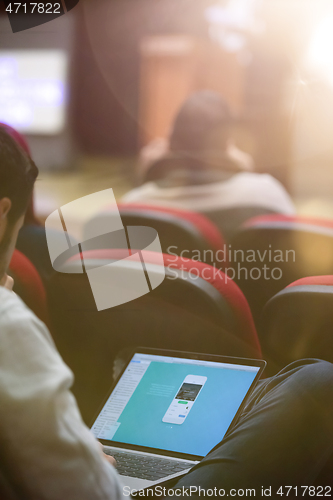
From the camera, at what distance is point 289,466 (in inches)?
31.8

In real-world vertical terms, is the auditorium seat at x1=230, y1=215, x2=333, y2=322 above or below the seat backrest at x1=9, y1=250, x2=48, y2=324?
below

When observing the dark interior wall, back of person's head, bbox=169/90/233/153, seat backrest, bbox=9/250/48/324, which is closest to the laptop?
seat backrest, bbox=9/250/48/324

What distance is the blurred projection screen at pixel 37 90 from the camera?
657cm

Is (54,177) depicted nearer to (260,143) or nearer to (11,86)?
(11,86)

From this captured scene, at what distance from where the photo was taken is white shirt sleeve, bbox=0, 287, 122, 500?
1.82ft

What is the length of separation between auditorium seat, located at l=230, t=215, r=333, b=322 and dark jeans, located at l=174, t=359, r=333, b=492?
72 centimetres

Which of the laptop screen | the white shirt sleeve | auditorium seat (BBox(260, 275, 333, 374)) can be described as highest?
the white shirt sleeve

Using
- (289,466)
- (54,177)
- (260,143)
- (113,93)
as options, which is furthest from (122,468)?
(113,93)

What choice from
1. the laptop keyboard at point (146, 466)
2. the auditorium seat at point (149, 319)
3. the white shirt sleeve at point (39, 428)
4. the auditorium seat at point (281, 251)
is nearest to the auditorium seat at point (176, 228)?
the auditorium seat at point (281, 251)

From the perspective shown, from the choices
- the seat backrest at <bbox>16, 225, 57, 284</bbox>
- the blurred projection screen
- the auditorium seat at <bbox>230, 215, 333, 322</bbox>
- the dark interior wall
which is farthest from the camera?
the dark interior wall

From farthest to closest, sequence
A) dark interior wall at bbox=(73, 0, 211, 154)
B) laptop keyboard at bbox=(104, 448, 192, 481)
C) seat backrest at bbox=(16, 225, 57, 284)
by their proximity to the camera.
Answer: dark interior wall at bbox=(73, 0, 211, 154) → seat backrest at bbox=(16, 225, 57, 284) → laptop keyboard at bbox=(104, 448, 192, 481)

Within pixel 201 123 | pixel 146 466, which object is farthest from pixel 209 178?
pixel 146 466

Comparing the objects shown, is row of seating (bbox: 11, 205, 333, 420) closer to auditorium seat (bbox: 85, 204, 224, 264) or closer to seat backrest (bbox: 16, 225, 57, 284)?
seat backrest (bbox: 16, 225, 57, 284)

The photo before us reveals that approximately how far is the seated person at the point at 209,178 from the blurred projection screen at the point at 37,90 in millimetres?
3945
